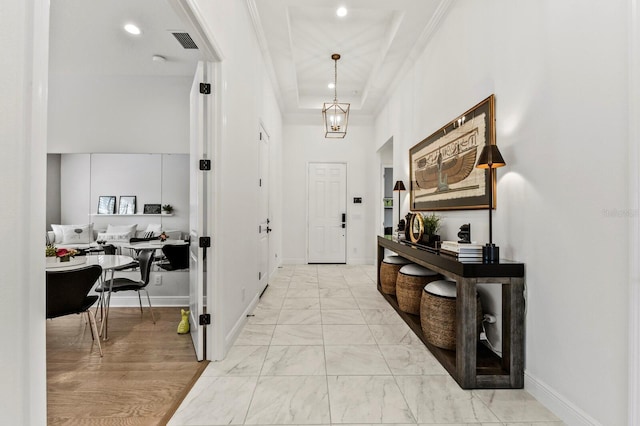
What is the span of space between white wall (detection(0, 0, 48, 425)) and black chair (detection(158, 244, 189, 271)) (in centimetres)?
256

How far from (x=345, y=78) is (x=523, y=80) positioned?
387 centimetres

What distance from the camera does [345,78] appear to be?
212 inches

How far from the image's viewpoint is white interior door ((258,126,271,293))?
159 inches

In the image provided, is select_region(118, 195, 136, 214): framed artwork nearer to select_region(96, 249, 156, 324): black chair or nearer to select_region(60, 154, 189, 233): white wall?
select_region(60, 154, 189, 233): white wall

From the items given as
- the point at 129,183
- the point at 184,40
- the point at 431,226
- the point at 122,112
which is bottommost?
the point at 431,226

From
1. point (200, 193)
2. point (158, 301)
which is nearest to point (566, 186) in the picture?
point (200, 193)

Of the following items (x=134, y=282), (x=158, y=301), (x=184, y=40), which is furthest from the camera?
(x=158, y=301)

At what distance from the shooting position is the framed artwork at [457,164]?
238 centimetres

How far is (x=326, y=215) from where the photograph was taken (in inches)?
258

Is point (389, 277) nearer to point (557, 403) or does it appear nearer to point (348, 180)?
point (557, 403)

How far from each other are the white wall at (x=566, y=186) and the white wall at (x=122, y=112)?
151 inches

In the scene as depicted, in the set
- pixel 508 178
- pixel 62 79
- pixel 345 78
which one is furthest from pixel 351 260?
pixel 62 79

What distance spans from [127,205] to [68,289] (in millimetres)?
2040

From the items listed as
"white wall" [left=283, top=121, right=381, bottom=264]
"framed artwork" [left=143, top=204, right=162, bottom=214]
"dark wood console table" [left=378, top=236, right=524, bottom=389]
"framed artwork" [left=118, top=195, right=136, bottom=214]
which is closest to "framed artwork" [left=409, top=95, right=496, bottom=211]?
"dark wood console table" [left=378, top=236, right=524, bottom=389]
